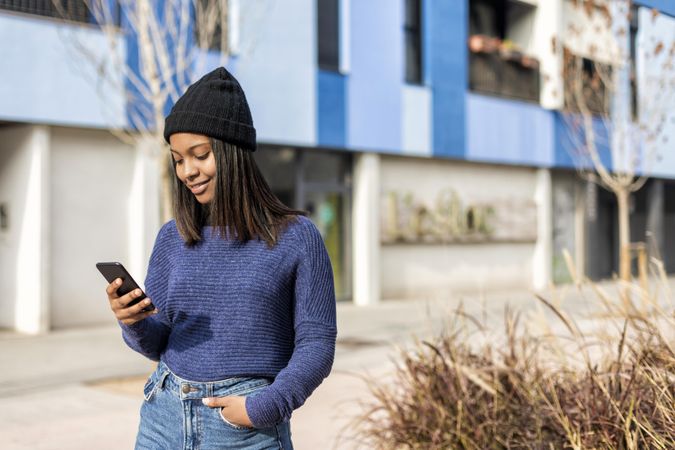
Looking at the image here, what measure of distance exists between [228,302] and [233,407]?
259mm

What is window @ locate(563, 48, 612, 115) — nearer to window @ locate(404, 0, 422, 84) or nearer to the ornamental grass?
window @ locate(404, 0, 422, 84)

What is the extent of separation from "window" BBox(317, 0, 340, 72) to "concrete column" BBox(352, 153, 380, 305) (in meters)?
1.83

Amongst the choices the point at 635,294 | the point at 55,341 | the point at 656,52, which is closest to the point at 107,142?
the point at 55,341

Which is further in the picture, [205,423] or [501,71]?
[501,71]

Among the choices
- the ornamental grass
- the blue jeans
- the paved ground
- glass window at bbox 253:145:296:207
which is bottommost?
the paved ground

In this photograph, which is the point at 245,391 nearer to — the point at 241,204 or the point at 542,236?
the point at 241,204

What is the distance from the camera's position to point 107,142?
12.2 m

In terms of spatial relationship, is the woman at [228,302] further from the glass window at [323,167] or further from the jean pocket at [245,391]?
the glass window at [323,167]

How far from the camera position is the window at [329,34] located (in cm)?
1512

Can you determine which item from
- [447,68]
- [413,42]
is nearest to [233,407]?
[413,42]

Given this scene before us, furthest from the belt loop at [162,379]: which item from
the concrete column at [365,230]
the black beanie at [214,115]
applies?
the concrete column at [365,230]

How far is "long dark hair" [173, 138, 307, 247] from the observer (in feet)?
7.07

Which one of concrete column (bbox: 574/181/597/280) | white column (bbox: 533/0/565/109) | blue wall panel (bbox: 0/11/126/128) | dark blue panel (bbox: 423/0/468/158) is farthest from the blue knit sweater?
concrete column (bbox: 574/181/597/280)

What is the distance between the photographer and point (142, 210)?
40.1 feet
